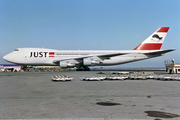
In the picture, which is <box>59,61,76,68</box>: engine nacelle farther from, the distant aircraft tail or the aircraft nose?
the distant aircraft tail

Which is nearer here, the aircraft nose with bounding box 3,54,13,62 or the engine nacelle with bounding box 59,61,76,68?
the engine nacelle with bounding box 59,61,76,68

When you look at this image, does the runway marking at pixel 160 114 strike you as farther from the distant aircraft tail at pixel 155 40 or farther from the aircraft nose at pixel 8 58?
the aircraft nose at pixel 8 58

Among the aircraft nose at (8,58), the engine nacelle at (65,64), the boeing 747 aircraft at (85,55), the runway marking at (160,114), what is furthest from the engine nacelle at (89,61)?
the runway marking at (160,114)

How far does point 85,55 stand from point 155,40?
18.6 meters

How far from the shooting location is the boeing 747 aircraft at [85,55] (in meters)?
38.1

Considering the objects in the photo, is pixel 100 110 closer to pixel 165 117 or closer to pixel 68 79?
pixel 165 117

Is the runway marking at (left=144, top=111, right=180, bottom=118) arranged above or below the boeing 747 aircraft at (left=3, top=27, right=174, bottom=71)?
below

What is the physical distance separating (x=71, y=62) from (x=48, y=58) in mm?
5568

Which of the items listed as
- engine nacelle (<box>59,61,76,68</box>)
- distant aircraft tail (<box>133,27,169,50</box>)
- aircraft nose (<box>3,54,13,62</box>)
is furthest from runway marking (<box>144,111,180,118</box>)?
aircraft nose (<box>3,54,13,62</box>)

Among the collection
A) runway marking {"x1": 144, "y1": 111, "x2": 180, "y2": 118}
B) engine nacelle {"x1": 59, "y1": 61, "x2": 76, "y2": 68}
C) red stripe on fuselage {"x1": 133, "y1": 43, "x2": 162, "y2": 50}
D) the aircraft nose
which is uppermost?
red stripe on fuselage {"x1": 133, "y1": 43, "x2": 162, "y2": 50}

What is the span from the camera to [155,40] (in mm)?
41938

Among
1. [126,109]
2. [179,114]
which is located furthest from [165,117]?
[126,109]

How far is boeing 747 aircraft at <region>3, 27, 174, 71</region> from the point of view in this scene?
38125mm

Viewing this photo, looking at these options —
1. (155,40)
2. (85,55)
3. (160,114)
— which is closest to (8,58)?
(85,55)
